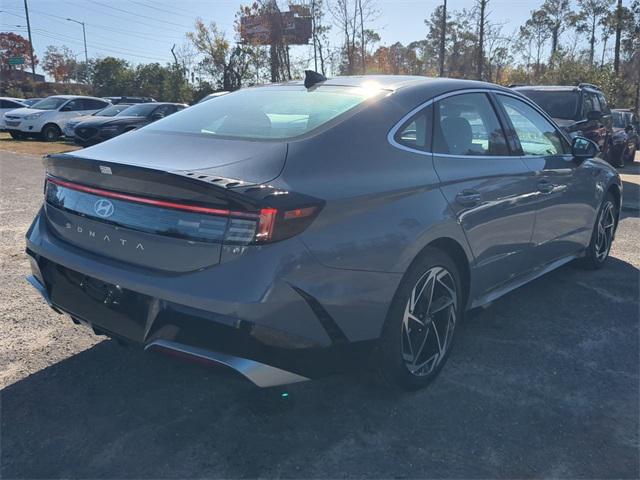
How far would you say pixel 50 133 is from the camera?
20.4m

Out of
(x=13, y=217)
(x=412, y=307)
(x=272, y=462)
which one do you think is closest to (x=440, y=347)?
(x=412, y=307)

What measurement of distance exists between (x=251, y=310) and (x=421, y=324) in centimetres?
115

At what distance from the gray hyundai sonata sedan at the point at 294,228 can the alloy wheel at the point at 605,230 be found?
202cm

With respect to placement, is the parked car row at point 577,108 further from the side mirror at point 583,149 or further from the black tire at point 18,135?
the black tire at point 18,135

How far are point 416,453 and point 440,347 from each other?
2.59 ft

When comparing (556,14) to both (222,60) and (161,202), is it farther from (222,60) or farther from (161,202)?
(161,202)

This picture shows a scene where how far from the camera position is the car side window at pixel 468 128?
3.22 metres

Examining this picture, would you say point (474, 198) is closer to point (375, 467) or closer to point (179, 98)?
point (375, 467)

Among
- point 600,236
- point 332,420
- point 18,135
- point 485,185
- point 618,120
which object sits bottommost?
point 332,420

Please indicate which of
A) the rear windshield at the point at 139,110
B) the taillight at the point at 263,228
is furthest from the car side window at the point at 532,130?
the rear windshield at the point at 139,110

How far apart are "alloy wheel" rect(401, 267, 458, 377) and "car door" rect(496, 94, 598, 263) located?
3.89 ft

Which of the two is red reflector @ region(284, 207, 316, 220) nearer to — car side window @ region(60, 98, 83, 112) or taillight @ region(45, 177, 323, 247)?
taillight @ region(45, 177, 323, 247)

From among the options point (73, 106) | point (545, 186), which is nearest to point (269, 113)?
point (545, 186)

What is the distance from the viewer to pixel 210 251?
2258mm
